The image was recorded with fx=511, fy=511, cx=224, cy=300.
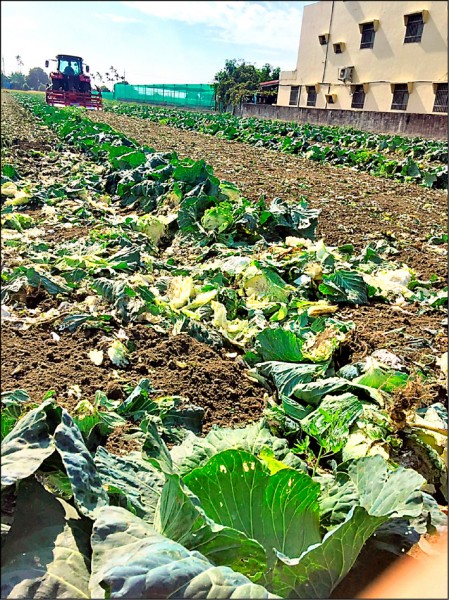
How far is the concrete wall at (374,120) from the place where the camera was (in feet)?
66.1

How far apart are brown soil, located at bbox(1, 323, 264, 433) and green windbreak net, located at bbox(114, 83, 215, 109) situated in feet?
175

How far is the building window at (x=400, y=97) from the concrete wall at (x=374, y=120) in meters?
7.36

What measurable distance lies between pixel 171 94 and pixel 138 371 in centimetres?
6879

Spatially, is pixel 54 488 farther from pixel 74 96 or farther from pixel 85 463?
pixel 74 96

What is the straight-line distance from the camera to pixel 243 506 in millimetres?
1714

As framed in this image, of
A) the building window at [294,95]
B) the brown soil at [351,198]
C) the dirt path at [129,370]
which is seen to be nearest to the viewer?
the dirt path at [129,370]

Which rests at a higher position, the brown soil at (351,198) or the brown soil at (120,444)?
the brown soil at (351,198)

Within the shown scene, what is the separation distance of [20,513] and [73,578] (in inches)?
10.9

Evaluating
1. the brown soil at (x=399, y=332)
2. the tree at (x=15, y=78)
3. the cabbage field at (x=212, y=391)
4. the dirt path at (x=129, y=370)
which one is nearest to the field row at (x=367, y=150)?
the cabbage field at (x=212, y=391)

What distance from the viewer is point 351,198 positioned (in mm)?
9352

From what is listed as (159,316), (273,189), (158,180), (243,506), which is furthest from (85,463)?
(273,189)

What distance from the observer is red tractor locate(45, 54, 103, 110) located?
30.2m

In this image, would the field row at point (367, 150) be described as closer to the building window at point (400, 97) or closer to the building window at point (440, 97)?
the building window at point (440, 97)

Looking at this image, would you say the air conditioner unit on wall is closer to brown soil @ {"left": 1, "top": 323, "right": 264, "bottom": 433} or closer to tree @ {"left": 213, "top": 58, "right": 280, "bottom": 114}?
tree @ {"left": 213, "top": 58, "right": 280, "bottom": 114}
